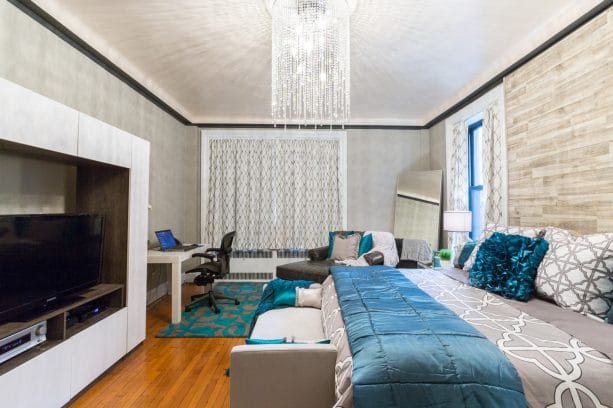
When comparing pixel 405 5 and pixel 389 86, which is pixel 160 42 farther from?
pixel 389 86

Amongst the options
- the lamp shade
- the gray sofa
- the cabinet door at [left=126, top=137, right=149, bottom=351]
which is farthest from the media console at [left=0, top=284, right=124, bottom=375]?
the lamp shade

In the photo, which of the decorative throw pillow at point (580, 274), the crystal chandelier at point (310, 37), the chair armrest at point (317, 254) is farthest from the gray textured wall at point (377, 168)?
the decorative throw pillow at point (580, 274)

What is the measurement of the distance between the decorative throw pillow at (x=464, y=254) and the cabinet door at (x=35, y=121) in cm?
329

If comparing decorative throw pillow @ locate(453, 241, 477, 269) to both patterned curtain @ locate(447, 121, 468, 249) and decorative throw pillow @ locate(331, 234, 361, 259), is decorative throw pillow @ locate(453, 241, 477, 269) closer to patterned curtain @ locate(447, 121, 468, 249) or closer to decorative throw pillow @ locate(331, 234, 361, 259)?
patterned curtain @ locate(447, 121, 468, 249)

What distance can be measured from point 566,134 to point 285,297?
260 cm

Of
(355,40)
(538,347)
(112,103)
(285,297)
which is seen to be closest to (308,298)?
(285,297)

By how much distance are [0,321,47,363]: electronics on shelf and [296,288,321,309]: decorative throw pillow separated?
5.35ft

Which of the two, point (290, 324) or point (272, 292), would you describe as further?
point (272, 292)

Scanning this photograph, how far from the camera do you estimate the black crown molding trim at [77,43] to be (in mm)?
2098

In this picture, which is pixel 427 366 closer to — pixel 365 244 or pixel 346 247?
pixel 365 244

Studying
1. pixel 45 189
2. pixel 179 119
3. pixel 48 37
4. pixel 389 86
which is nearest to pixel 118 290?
pixel 45 189

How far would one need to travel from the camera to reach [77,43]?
8.29ft

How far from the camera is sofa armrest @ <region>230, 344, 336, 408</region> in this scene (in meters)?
1.32

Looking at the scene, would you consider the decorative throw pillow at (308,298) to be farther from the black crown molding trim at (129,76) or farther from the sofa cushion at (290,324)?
the black crown molding trim at (129,76)
